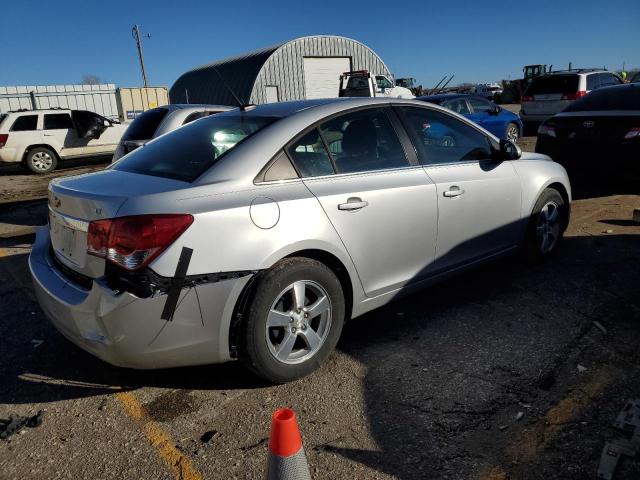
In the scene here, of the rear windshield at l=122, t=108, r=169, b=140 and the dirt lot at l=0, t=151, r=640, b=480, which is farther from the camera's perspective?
the rear windshield at l=122, t=108, r=169, b=140

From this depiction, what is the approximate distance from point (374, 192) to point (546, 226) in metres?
2.30

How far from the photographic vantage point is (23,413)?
2842 millimetres

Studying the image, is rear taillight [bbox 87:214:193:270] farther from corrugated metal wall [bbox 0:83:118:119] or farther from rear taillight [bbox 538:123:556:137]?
corrugated metal wall [bbox 0:83:118:119]

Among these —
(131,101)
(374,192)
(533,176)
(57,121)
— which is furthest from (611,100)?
(131,101)

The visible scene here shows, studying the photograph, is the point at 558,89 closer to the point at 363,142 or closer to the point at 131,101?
the point at 363,142

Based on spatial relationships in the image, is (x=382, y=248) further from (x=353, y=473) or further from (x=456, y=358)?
(x=353, y=473)

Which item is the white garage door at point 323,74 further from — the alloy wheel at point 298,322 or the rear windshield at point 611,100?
the alloy wheel at point 298,322

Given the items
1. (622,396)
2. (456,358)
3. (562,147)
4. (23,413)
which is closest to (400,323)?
(456,358)

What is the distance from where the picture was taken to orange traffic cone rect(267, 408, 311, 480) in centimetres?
175

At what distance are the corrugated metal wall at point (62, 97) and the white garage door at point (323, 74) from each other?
1073 centimetres

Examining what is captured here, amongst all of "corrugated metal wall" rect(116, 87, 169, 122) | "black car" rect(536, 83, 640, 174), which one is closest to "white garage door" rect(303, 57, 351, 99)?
"corrugated metal wall" rect(116, 87, 169, 122)

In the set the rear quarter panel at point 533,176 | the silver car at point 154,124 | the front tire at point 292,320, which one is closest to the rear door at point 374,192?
the front tire at point 292,320

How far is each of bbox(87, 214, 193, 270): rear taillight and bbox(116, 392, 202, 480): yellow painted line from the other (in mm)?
848

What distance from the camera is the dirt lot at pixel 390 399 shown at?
93.8 inches
